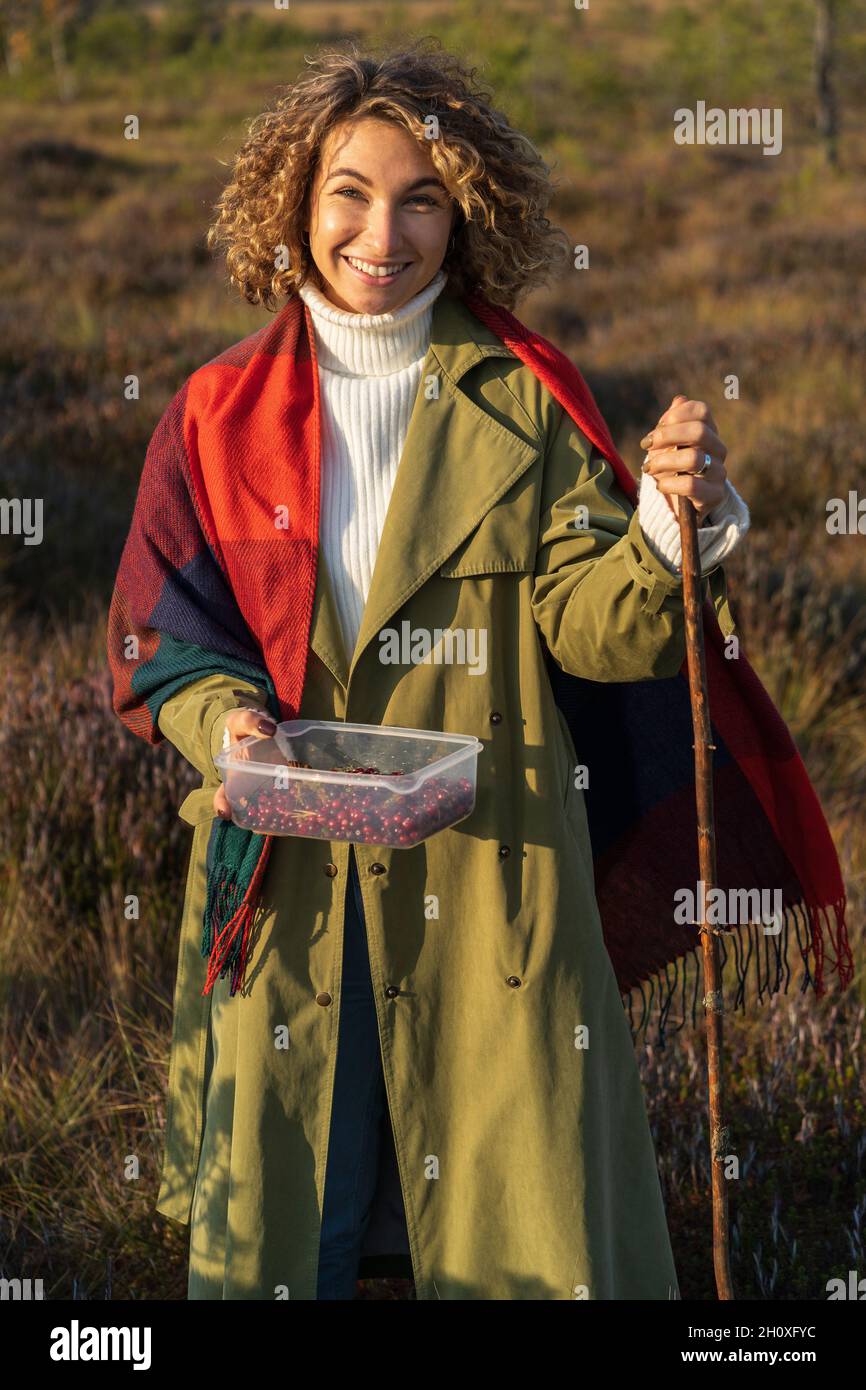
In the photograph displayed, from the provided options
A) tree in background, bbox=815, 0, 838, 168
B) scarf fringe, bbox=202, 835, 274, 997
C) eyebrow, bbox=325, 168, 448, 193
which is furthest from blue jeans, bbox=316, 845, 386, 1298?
tree in background, bbox=815, 0, 838, 168

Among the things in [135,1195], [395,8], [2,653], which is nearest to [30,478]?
[2,653]

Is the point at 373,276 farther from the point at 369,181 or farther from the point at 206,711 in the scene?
the point at 206,711

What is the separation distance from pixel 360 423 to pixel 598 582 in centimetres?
45

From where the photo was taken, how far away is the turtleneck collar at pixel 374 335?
2051 millimetres

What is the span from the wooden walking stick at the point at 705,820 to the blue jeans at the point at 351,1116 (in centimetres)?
51

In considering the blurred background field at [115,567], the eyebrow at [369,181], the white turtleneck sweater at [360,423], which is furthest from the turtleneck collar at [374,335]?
the blurred background field at [115,567]

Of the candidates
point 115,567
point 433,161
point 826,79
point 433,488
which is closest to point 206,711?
point 433,488

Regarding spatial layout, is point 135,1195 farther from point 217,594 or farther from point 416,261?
point 416,261

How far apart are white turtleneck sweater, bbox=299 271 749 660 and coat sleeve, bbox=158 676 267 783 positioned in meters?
0.16

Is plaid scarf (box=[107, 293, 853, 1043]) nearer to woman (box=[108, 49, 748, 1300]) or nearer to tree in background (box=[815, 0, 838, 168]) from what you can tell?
woman (box=[108, 49, 748, 1300])

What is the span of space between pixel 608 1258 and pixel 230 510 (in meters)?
1.15

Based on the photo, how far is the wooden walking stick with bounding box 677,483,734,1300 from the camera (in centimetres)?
167

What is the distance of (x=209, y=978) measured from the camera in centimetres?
205
